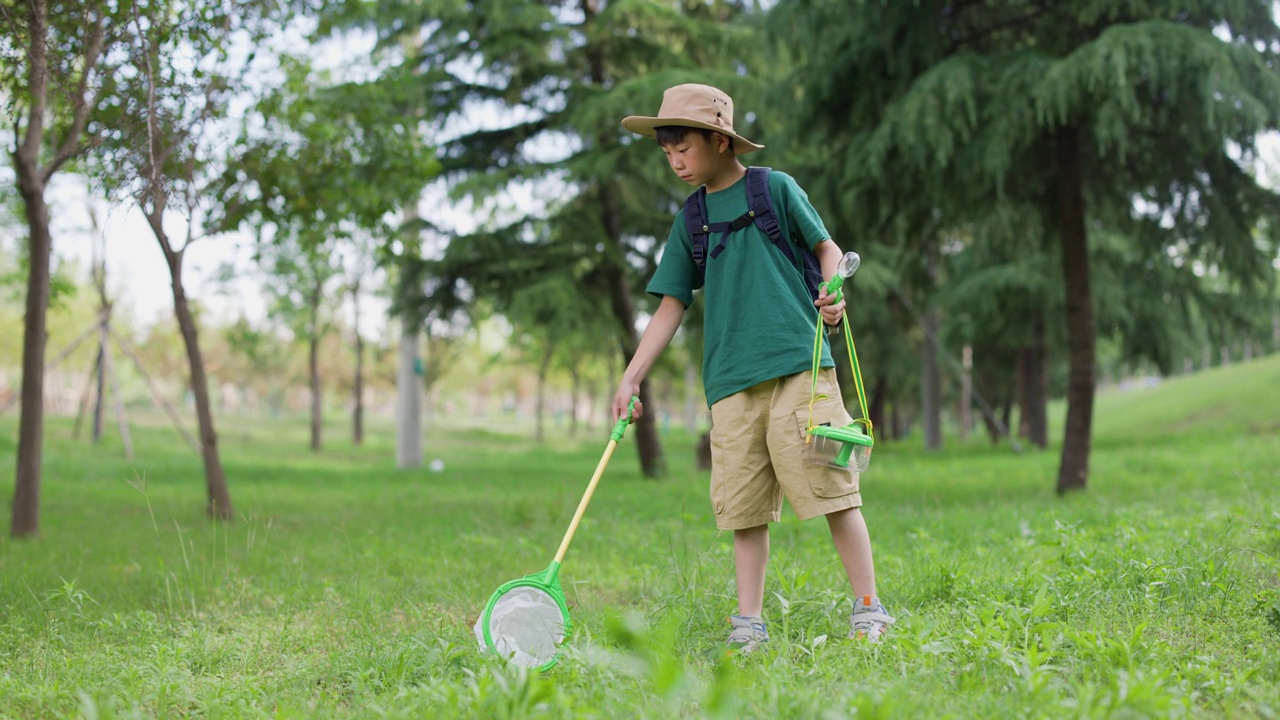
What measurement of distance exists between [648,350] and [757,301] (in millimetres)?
411

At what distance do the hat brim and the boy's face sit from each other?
0.14 ft

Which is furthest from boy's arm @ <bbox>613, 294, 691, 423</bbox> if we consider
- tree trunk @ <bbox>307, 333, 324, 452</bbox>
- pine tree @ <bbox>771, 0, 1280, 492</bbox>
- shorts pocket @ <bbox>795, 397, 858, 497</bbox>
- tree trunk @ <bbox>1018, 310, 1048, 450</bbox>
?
tree trunk @ <bbox>307, 333, 324, 452</bbox>

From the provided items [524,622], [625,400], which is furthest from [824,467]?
[524,622]

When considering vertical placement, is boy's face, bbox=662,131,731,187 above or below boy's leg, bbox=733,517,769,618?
above

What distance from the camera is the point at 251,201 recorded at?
27.3ft

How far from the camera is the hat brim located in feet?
10.5

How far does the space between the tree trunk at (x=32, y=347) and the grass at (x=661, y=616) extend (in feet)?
1.46

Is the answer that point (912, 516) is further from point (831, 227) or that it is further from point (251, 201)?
point (251, 201)

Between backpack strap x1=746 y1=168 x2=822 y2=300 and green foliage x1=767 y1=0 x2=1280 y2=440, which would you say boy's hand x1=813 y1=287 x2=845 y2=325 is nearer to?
backpack strap x1=746 y1=168 x2=822 y2=300

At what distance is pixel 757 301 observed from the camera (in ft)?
10.8

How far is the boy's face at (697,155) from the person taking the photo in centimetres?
330

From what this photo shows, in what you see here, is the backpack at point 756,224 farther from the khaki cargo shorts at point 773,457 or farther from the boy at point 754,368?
the khaki cargo shorts at point 773,457

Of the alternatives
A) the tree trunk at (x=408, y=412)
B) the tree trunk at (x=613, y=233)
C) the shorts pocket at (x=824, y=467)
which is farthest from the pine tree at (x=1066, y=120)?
the tree trunk at (x=408, y=412)

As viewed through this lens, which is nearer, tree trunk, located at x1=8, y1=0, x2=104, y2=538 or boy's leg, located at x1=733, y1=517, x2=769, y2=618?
boy's leg, located at x1=733, y1=517, x2=769, y2=618
